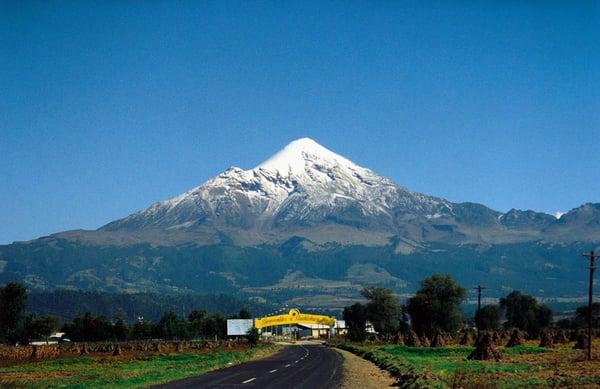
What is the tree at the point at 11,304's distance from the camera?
159 m

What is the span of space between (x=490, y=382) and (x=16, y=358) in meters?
65.7

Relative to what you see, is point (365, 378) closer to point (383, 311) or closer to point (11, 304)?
point (11, 304)

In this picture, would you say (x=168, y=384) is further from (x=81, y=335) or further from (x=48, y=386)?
(x=81, y=335)

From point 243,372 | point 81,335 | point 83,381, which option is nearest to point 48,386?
point 83,381

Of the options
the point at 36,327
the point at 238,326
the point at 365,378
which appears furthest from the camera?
the point at 238,326

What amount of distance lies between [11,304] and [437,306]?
77.5 meters

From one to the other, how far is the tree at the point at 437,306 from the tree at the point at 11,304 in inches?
2841

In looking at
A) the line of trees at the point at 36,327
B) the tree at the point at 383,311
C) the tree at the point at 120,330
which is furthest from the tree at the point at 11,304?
the tree at the point at 383,311

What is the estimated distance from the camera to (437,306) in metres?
156

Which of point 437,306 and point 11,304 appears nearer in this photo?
point 437,306

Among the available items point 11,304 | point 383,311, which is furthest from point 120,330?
point 383,311

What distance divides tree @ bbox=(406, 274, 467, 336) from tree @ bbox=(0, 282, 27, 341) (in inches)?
2841

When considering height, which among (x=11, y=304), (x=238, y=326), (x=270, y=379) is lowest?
(x=238, y=326)

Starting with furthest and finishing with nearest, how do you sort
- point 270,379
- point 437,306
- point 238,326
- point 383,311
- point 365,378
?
point 383,311, point 238,326, point 437,306, point 365,378, point 270,379
